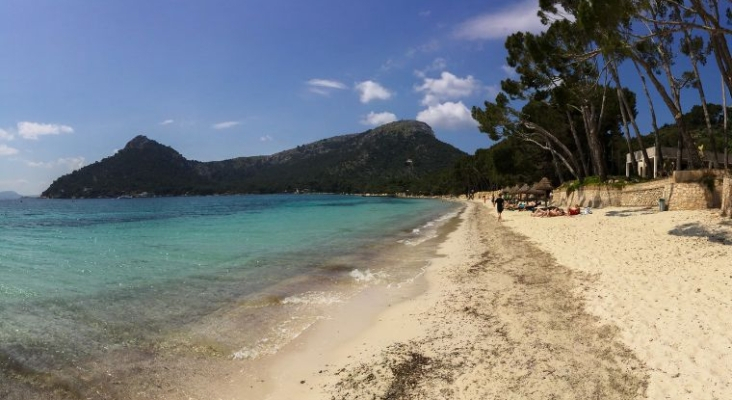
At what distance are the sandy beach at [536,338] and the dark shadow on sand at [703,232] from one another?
306 millimetres

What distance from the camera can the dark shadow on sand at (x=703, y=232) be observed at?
36.9 ft

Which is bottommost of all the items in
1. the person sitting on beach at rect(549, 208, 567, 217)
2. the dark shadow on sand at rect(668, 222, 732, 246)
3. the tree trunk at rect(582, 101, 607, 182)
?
the person sitting on beach at rect(549, 208, 567, 217)

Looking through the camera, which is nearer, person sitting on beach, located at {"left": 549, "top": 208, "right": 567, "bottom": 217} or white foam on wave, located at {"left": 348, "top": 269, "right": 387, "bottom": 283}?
white foam on wave, located at {"left": 348, "top": 269, "right": 387, "bottom": 283}

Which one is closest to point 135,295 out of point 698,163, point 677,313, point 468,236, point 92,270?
point 92,270

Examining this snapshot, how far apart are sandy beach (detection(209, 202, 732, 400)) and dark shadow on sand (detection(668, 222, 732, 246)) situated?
1.00 ft

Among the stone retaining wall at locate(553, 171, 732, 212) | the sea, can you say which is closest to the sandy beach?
the sea

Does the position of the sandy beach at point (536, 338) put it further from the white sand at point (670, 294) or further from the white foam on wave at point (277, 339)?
the white foam on wave at point (277, 339)

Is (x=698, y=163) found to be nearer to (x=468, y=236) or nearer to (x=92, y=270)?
(x=468, y=236)

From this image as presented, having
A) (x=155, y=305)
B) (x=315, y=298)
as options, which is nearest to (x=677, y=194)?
(x=315, y=298)

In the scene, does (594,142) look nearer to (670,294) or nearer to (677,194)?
(677,194)

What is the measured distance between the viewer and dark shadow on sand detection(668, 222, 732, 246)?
1125 centimetres

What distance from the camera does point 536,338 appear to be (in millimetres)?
6000

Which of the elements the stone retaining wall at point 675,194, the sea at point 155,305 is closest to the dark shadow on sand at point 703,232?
the stone retaining wall at point 675,194

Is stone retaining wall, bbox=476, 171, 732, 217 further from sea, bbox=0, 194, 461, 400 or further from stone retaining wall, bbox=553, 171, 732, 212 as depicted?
sea, bbox=0, 194, 461, 400
